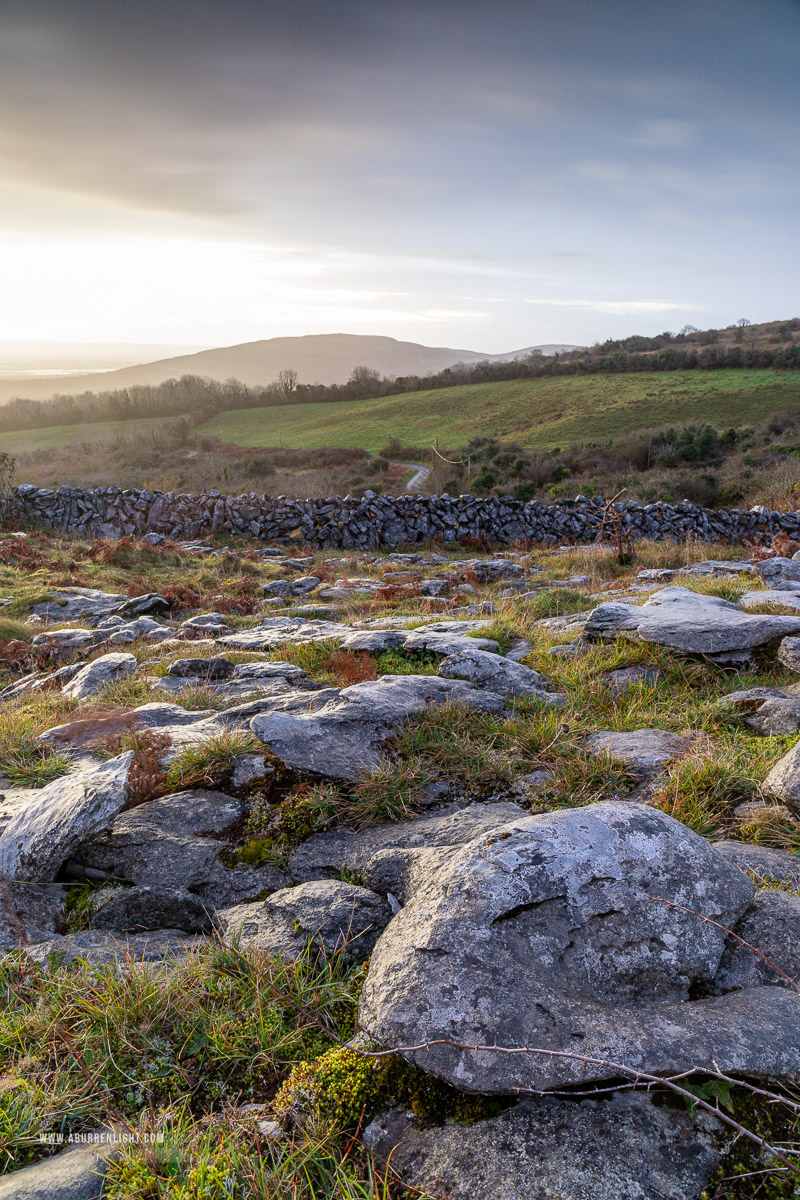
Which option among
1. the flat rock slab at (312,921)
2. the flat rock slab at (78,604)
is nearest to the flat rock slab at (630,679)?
the flat rock slab at (312,921)

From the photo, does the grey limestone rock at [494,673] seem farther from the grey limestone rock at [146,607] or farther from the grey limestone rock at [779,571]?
the grey limestone rock at [146,607]

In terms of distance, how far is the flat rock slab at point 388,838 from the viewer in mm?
3449

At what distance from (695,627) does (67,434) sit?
61730 mm

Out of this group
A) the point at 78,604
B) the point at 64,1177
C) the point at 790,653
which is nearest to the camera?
the point at 64,1177

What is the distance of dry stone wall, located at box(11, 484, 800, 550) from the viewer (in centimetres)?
2098

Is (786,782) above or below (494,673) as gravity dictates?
above

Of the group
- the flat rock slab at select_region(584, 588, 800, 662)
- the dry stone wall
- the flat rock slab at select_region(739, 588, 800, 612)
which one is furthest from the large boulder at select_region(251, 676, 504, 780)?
the dry stone wall

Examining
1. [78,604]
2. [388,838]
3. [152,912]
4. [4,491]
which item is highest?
[4,491]

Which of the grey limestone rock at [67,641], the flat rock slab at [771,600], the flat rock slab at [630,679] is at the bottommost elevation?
the grey limestone rock at [67,641]

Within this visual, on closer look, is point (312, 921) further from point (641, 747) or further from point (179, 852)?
point (641, 747)

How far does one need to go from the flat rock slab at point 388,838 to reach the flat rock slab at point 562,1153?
1.39 meters

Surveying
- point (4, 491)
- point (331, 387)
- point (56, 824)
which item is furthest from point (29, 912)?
point (331, 387)

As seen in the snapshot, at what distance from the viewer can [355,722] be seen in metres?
4.71

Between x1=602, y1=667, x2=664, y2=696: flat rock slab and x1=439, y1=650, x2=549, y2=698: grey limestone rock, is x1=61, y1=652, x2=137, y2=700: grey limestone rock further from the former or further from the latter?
x1=602, y1=667, x2=664, y2=696: flat rock slab
